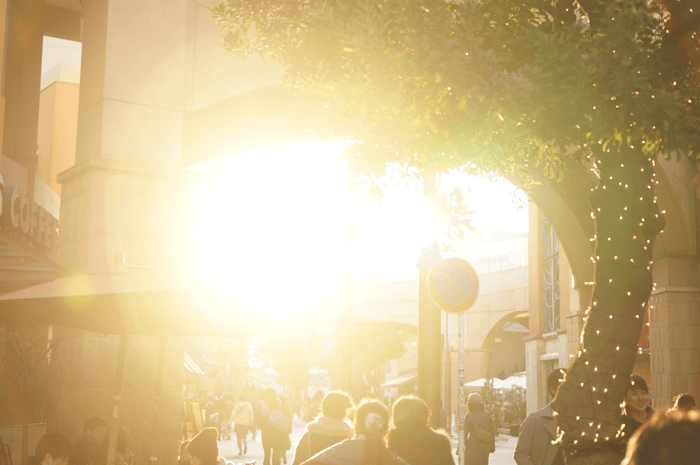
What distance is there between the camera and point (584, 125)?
4410mm

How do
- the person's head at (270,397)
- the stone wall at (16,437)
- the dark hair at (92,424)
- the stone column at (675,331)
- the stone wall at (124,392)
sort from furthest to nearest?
the person's head at (270,397) < the stone wall at (16,437) < the stone column at (675,331) < the stone wall at (124,392) < the dark hair at (92,424)

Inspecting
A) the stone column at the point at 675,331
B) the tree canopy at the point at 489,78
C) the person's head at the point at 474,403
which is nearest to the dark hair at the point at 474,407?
the person's head at the point at 474,403

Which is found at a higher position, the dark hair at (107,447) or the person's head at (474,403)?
the person's head at (474,403)

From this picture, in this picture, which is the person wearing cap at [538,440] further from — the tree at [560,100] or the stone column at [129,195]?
the stone column at [129,195]

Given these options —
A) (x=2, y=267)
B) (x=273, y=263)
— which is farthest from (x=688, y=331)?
(x=273, y=263)

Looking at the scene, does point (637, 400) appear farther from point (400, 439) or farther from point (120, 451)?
point (120, 451)

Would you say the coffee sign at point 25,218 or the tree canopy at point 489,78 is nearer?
the tree canopy at point 489,78

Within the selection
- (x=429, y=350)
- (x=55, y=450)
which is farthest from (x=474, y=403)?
(x=55, y=450)

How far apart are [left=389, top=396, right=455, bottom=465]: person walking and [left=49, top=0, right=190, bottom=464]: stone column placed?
16.8ft

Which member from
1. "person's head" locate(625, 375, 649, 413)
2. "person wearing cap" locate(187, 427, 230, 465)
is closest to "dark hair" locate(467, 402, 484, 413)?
"person's head" locate(625, 375, 649, 413)

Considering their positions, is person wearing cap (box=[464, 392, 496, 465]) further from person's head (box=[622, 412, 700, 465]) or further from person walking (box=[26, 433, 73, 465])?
person's head (box=[622, 412, 700, 465])

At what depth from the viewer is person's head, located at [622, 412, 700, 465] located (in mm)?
1651

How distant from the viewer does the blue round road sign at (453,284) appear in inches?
340

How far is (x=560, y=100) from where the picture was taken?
4.42 metres
